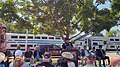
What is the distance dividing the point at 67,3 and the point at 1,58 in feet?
64.5

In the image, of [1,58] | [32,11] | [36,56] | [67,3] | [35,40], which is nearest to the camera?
[1,58]

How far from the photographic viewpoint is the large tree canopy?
84.5 feet

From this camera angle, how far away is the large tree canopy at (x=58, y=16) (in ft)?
84.5

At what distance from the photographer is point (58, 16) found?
26.5 metres

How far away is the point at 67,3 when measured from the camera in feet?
82.3

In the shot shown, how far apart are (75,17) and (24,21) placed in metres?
4.83

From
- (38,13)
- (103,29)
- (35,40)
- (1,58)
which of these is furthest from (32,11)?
(1,58)

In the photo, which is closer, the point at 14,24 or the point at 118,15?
the point at 118,15

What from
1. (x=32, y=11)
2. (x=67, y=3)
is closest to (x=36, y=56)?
(x=67, y=3)

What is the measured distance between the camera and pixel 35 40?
38.1 metres

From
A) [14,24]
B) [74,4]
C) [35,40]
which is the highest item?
[74,4]

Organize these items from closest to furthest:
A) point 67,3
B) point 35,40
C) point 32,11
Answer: point 67,3 → point 32,11 → point 35,40

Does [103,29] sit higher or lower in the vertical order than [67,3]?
lower

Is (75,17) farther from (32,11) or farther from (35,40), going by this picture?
(35,40)
